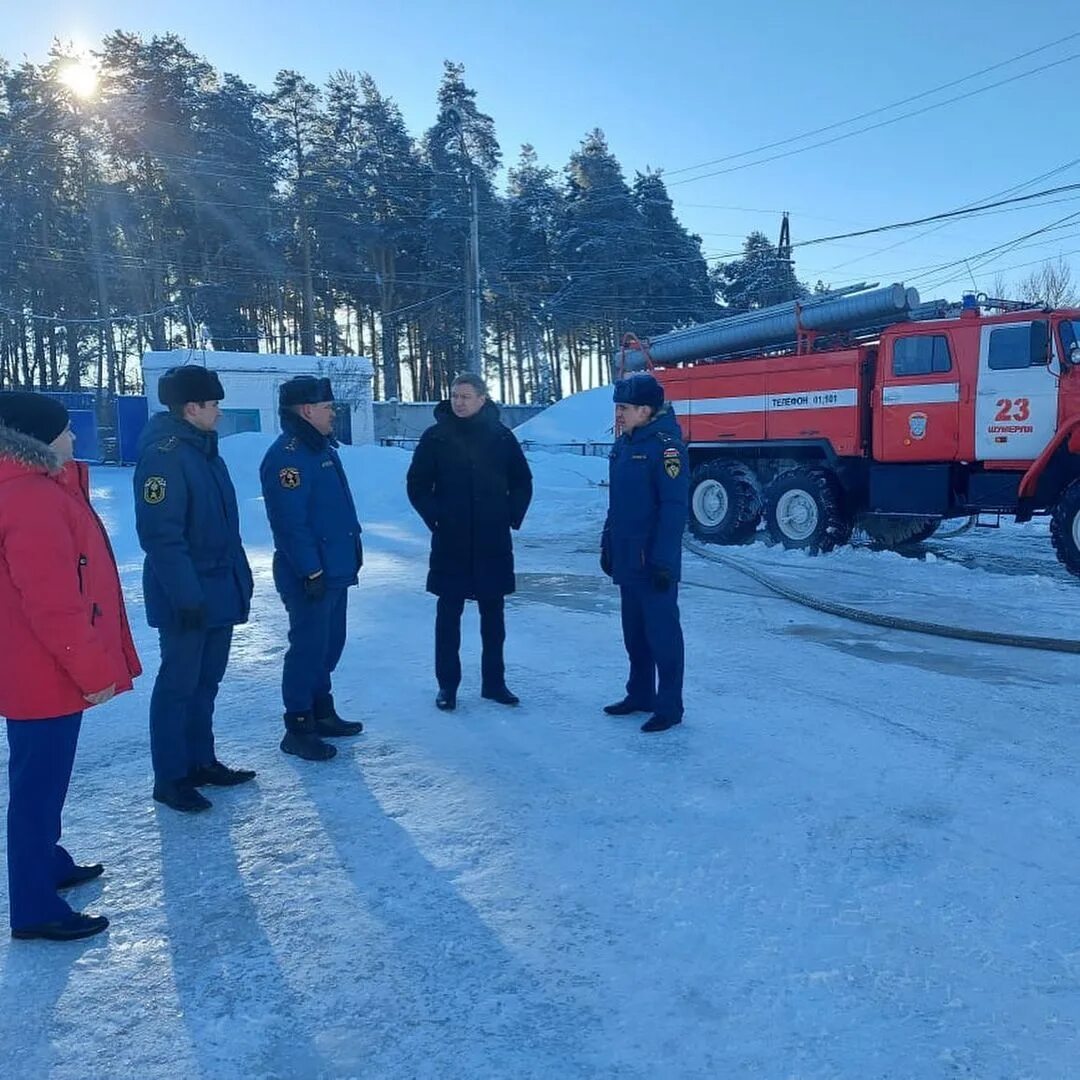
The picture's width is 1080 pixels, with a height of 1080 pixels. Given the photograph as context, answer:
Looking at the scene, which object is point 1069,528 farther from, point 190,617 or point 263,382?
point 263,382

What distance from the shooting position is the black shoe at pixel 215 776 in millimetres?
3738

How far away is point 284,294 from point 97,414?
16.0 meters

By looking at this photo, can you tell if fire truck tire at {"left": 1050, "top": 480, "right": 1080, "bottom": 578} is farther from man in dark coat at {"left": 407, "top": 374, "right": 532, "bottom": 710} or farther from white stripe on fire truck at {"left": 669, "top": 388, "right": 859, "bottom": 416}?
man in dark coat at {"left": 407, "top": 374, "right": 532, "bottom": 710}

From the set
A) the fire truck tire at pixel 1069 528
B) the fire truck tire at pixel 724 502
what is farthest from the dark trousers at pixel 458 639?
the fire truck tire at pixel 724 502

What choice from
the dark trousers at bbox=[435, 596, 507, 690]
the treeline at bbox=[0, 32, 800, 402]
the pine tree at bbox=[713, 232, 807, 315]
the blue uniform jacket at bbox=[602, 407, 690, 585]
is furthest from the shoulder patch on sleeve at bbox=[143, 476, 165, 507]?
the pine tree at bbox=[713, 232, 807, 315]

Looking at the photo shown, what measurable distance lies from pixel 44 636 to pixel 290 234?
39987 mm

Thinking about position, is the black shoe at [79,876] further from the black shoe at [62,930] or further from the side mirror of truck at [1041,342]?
the side mirror of truck at [1041,342]

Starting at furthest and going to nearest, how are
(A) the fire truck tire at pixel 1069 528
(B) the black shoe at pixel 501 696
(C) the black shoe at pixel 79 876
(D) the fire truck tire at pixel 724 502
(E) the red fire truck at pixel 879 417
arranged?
(D) the fire truck tire at pixel 724 502, (E) the red fire truck at pixel 879 417, (A) the fire truck tire at pixel 1069 528, (B) the black shoe at pixel 501 696, (C) the black shoe at pixel 79 876

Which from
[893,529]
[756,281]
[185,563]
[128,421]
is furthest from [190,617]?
[756,281]

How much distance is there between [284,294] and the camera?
141 feet

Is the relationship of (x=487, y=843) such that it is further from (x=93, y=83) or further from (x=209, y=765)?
(x=93, y=83)

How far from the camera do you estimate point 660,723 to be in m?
4.46

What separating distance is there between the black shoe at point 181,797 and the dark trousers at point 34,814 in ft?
2.65

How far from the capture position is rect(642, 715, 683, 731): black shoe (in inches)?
175
